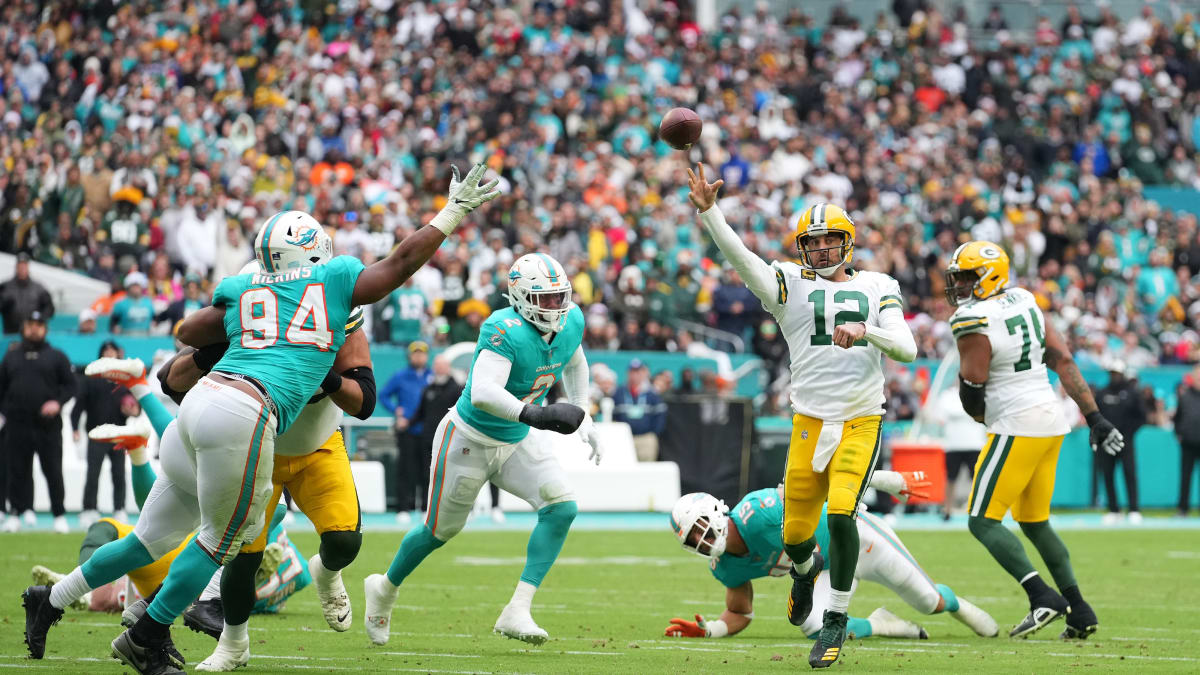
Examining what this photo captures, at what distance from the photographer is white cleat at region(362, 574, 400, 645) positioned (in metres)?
7.61

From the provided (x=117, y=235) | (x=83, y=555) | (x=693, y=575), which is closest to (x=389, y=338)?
(x=117, y=235)

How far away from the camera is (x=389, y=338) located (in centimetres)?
1781

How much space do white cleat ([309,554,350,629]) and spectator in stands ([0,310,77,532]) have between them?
745 cm

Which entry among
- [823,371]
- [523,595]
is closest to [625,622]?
[523,595]

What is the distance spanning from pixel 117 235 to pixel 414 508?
15.5 ft

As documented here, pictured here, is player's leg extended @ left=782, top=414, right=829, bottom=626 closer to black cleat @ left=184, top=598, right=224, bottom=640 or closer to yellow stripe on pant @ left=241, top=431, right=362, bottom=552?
yellow stripe on pant @ left=241, top=431, right=362, bottom=552

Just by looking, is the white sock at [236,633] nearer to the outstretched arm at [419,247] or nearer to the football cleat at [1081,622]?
the outstretched arm at [419,247]

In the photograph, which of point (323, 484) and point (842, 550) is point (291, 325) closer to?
point (323, 484)

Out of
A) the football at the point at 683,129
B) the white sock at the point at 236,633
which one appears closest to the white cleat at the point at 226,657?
the white sock at the point at 236,633

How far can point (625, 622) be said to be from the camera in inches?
345

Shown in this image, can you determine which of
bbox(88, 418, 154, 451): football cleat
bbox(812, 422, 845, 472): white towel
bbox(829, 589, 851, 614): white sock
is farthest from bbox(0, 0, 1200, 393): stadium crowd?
bbox(829, 589, 851, 614): white sock

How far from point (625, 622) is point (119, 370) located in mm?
3130

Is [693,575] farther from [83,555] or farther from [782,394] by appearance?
[782,394]

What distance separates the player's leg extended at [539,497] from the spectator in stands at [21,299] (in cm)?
958
